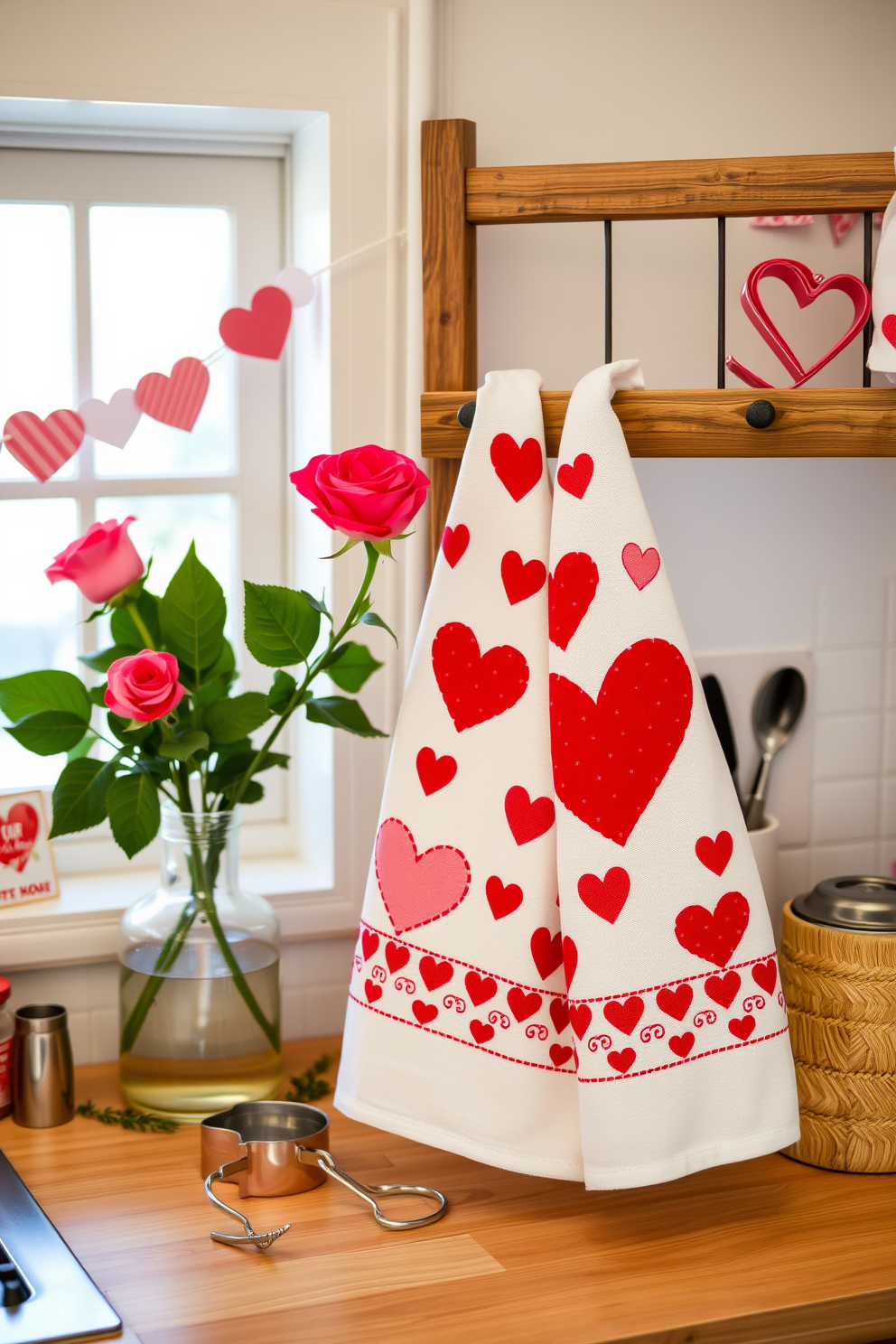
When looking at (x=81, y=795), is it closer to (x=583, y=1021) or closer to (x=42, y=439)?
(x=42, y=439)

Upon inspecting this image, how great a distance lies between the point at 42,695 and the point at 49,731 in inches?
1.3

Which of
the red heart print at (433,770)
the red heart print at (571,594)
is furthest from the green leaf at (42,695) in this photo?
the red heart print at (571,594)

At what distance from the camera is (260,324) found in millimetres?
1223

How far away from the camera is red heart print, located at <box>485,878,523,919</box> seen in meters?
0.95

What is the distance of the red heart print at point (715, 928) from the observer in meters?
0.93

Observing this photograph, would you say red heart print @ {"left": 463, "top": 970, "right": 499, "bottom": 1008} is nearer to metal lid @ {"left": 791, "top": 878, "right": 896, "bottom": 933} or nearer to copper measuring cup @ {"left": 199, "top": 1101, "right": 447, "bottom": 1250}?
copper measuring cup @ {"left": 199, "top": 1101, "right": 447, "bottom": 1250}

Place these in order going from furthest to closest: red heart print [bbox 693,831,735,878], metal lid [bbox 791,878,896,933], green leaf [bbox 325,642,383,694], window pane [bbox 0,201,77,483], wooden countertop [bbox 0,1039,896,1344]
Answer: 1. window pane [bbox 0,201,77,483]
2. green leaf [bbox 325,642,383,694]
3. metal lid [bbox 791,878,896,933]
4. red heart print [bbox 693,831,735,878]
5. wooden countertop [bbox 0,1039,896,1344]

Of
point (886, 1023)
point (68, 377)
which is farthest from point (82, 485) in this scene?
point (886, 1023)

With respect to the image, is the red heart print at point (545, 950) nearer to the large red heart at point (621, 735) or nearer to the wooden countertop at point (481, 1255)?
the large red heart at point (621, 735)

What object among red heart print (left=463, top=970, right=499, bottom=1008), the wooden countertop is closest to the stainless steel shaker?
the wooden countertop

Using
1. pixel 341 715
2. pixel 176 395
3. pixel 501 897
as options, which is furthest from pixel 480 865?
pixel 176 395

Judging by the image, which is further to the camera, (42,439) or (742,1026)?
(42,439)

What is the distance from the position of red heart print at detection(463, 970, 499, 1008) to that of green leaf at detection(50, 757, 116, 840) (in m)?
0.36

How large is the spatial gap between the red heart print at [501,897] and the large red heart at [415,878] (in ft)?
0.06
